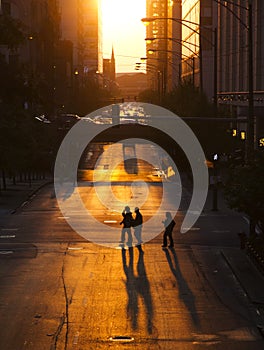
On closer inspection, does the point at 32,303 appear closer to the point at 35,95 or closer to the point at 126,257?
the point at 126,257

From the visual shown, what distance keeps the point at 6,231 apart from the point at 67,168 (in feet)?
152

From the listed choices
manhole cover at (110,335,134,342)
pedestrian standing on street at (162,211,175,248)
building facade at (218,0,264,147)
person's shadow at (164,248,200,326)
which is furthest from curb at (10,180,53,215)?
manhole cover at (110,335,134,342)

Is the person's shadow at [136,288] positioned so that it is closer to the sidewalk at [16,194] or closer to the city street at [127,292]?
the city street at [127,292]

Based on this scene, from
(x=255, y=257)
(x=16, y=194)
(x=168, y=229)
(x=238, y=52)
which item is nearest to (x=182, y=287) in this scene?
(x=255, y=257)

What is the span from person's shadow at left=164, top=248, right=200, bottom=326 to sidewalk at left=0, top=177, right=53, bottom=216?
17.5m

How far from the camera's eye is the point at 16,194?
64.1 m

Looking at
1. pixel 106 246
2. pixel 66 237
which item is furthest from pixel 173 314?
pixel 66 237

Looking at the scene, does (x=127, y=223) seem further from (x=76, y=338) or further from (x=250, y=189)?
(x=76, y=338)

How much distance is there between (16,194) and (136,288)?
37609 millimetres

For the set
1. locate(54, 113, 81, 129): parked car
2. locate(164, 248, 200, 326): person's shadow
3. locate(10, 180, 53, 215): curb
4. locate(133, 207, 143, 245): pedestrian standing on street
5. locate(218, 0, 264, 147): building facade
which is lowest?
locate(10, 180, 53, 215): curb

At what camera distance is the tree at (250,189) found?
2804 centimetres

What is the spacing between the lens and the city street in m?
20.3

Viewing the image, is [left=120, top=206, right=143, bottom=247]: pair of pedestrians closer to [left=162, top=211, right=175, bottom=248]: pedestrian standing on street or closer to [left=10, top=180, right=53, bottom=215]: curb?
[left=162, top=211, right=175, bottom=248]: pedestrian standing on street

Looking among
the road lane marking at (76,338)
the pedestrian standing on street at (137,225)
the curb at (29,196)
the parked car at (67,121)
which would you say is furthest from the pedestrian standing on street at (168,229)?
the parked car at (67,121)
